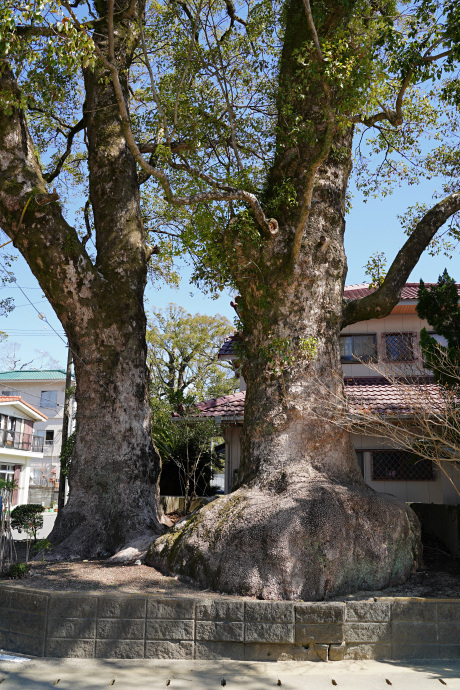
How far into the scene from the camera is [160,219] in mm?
14156

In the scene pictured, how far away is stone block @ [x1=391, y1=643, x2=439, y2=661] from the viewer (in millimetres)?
5676

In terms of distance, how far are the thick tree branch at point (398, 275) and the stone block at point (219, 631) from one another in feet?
14.2

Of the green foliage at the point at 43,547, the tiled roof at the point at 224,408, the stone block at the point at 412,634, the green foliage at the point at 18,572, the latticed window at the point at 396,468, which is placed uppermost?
the tiled roof at the point at 224,408

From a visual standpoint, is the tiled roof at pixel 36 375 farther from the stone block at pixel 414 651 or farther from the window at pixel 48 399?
the stone block at pixel 414 651

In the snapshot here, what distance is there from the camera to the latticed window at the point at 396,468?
12.9 m

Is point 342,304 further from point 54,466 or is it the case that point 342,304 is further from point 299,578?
point 54,466

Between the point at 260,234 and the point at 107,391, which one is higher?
the point at 260,234

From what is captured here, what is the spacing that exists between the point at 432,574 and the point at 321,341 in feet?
10.2

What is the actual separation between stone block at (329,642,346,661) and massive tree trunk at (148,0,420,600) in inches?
24.6

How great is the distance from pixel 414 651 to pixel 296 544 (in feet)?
4.77

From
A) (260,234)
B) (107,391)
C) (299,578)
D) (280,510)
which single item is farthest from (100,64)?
(299,578)

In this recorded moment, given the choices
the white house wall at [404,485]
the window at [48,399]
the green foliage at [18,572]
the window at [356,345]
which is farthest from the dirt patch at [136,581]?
the window at [48,399]

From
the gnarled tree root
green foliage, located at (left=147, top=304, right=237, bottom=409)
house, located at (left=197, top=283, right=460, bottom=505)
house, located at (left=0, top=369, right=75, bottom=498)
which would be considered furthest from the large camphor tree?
house, located at (left=0, top=369, right=75, bottom=498)

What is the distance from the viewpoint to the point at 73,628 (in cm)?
565
